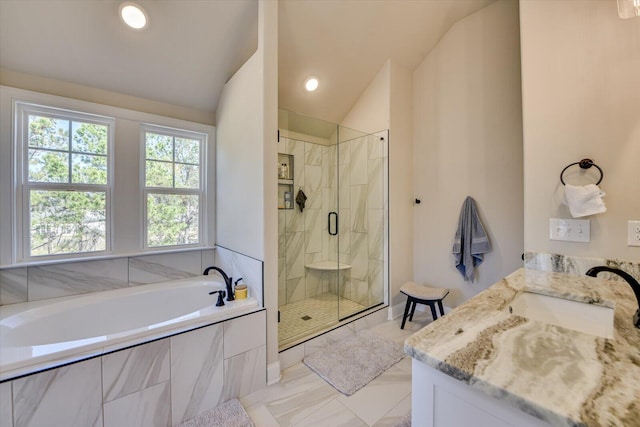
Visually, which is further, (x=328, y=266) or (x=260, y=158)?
(x=328, y=266)

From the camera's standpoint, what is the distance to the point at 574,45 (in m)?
1.53

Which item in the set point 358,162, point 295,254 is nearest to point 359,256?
point 295,254

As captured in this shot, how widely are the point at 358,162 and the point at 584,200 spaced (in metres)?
2.21

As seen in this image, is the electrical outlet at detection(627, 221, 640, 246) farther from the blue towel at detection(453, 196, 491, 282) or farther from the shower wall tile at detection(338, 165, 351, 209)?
the shower wall tile at detection(338, 165, 351, 209)

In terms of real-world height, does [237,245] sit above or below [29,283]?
above

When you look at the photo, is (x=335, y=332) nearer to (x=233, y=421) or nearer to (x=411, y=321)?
(x=411, y=321)

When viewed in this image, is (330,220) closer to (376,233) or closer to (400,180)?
(376,233)

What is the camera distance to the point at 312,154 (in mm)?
3594

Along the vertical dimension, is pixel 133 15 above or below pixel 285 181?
above

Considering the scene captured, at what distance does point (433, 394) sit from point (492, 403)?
154mm

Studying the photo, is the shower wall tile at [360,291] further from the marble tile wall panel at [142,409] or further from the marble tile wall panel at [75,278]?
the marble tile wall panel at [75,278]

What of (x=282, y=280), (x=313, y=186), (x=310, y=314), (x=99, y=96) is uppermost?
(x=99, y=96)

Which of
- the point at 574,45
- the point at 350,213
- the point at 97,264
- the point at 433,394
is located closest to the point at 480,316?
the point at 433,394

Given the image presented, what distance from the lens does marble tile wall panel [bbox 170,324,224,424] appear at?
5.27 feet
